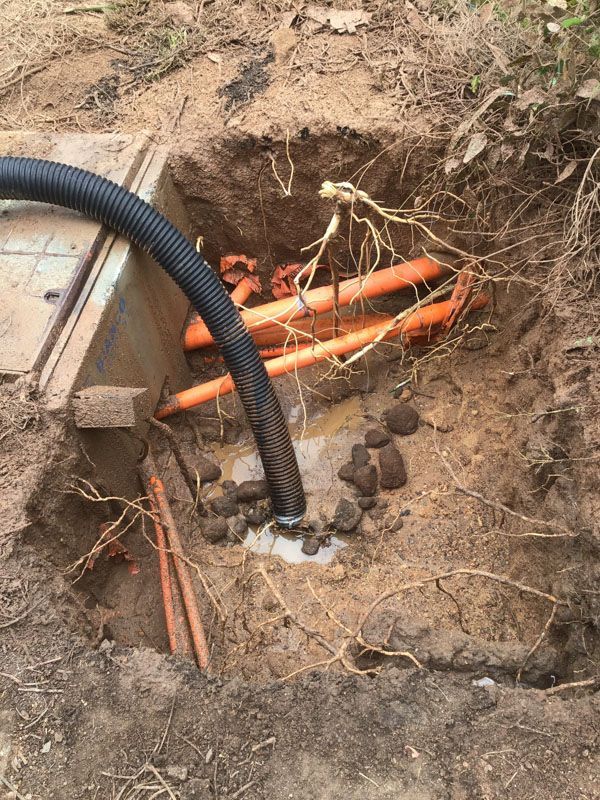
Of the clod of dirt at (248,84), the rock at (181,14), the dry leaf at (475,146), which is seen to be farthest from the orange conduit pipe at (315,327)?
the rock at (181,14)

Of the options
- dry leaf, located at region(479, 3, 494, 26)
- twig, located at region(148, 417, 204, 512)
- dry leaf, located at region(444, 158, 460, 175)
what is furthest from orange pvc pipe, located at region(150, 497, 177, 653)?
dry leaf, located at region(479, 3, 494, 26)

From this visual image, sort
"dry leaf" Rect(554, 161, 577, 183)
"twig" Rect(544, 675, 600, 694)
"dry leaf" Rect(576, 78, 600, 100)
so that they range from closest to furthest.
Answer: "twig" Rect(544, 675, 600, 694) → "dry leaf" Rect(576, 78, 600, 100) → "dry leaf" Rect(554, 161, 577, 183)

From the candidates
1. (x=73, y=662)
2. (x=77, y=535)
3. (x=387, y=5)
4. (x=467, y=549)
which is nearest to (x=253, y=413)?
(x=77, y=535)

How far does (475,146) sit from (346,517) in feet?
5.32

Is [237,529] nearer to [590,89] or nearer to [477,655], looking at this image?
[477,655]

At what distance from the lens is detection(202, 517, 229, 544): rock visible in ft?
8.96

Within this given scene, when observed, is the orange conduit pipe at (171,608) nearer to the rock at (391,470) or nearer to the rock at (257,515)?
the rock at (257,515)

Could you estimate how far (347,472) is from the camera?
2.88 m

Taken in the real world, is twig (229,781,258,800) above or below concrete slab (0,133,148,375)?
below

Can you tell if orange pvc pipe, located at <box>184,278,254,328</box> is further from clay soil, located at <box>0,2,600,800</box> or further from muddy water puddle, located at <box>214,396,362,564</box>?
muddy water puddle, located at <box>214,396,362,564</box>

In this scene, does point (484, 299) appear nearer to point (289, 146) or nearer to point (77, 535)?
point (289, 146)

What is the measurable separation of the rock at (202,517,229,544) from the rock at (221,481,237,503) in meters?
→ 0.17

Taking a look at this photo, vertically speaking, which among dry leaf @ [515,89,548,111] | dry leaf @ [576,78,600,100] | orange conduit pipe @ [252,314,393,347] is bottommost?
orange conduit pipe @ [252,314,393,347]

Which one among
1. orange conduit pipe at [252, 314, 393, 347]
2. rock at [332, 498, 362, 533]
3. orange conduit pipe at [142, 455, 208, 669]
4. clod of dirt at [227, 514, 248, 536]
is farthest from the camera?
orange conduit pipe at [252, 314, 393, 347]
